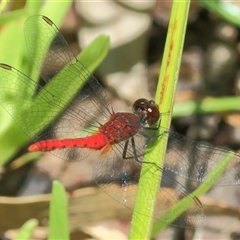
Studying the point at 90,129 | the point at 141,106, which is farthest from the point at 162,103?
the point at 90,129

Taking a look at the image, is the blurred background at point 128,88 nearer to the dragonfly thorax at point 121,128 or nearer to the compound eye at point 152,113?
the dragonfly thorax at point 121,128

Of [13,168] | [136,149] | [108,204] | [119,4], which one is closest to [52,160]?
[13,168]

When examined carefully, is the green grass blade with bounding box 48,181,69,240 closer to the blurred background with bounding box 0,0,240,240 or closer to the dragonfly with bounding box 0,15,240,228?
the dragonfly with bounding box 0,15,240,228

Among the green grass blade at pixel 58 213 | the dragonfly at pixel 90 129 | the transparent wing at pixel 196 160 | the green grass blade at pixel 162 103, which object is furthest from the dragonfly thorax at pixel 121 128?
the green grass blade at pixel 58 213

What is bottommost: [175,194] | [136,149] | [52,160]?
[175,194]

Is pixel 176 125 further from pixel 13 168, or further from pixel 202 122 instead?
pixel 13 168
